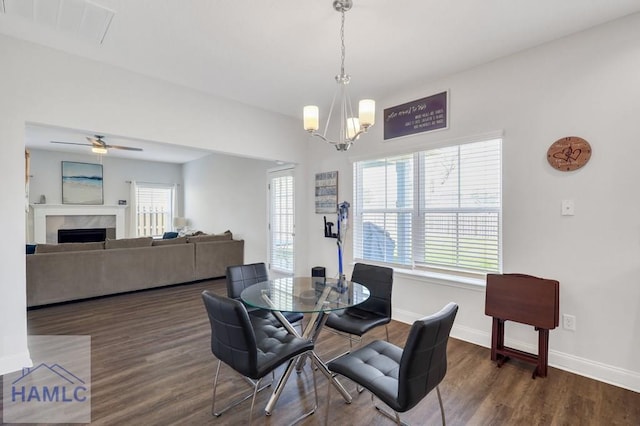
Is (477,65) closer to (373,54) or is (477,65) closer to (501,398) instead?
(373,54)

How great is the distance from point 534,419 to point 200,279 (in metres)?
5.20

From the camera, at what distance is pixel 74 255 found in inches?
171

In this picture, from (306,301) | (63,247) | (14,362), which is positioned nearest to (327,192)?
(306,301)

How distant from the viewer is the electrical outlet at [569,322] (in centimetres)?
249

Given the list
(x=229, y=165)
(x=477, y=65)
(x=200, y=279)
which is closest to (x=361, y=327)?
(x=477, y=65)

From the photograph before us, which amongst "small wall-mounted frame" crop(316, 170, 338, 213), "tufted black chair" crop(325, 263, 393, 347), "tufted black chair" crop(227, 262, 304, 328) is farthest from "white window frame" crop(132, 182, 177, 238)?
"tufted black chair" crop(325, 263, 393, 347)

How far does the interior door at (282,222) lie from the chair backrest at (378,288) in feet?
7.71

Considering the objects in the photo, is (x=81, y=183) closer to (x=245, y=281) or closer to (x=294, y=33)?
(x=245, y=281)

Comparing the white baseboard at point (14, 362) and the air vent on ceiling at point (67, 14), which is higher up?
the air vent on ceiling at point (67, 14)

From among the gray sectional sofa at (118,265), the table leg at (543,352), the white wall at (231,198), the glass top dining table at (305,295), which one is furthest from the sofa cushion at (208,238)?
the table leg at (543,352)

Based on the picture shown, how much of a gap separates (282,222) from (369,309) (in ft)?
9.66

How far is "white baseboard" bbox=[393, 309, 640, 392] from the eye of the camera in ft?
7.38

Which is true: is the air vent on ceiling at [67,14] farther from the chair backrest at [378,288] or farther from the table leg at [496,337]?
the table leg at [496,337]

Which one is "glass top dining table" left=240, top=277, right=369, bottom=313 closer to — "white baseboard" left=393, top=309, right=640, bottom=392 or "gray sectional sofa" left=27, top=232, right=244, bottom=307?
"white baseboard" left=393, top=309, right=640, bottom=392
